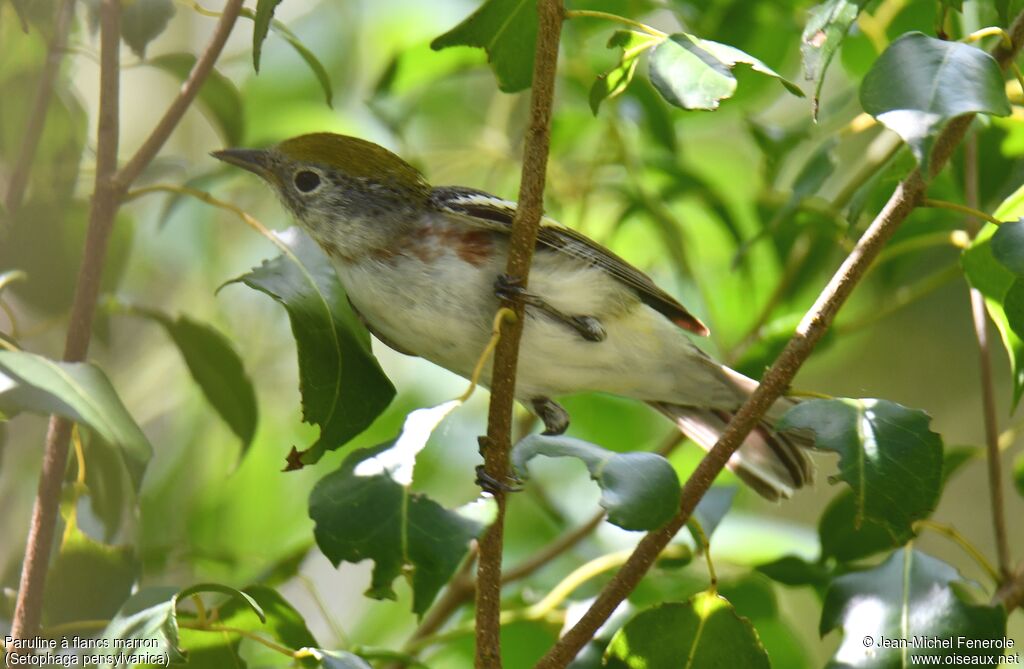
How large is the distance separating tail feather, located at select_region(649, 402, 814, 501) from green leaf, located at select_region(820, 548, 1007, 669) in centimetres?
80

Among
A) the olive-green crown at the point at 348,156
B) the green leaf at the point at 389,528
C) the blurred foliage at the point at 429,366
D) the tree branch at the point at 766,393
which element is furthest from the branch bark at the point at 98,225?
the tree branch at the point at 766,393

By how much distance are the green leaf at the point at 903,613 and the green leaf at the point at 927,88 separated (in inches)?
39.7

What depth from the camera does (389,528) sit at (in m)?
1.70

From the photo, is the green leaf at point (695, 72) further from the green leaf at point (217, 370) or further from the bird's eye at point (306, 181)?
the bird's eye at point (306, 181)

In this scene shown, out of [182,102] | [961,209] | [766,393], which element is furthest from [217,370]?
[961,209]

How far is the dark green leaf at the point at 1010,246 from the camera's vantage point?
1.73m

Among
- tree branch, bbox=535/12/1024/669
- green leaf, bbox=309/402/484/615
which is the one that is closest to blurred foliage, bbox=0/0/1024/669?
green leaf, bbox=309/402/484/615

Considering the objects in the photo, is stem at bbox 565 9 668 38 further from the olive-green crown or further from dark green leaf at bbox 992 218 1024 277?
the olive-green crown

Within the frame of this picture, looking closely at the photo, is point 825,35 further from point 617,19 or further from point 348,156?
point 348,156

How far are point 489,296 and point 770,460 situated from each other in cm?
99

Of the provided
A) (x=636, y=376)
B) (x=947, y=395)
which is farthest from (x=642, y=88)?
(x=947, y=395)

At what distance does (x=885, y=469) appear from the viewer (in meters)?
1.93

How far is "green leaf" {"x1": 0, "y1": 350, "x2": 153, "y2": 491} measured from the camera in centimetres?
163

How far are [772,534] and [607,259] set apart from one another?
987 mm
